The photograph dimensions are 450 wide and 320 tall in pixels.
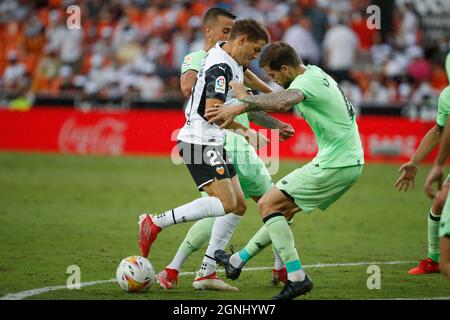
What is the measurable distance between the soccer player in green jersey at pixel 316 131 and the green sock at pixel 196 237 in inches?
35.8

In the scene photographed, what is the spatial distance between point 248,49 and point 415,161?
1794 millimetres

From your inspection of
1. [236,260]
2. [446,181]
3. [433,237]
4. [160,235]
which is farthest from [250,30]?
[160,235]

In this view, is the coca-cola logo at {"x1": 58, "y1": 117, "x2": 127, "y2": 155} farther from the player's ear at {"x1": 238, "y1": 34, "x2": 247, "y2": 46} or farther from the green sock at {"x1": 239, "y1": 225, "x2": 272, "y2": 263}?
the player's ear at {"x1": 238, "y1": 34, "x2": 247, "y2": 46}

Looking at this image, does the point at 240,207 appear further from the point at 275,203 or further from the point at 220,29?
the point at 220,29

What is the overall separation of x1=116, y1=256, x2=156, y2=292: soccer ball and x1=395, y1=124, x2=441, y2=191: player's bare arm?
2374 mm

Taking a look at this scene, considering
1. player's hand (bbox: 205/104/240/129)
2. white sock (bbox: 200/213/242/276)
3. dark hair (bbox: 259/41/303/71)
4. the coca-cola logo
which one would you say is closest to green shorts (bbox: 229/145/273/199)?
white sock (bbox: 200/213/242/276)

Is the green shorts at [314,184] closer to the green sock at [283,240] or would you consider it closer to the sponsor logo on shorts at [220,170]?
the green sock at [283,240]

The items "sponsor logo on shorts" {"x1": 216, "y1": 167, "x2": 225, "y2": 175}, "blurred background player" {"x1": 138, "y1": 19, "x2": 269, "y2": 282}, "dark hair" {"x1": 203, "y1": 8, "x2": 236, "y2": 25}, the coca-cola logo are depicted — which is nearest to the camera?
"blurred background player" {"x1": 138, "y1": 19, "x2": 269, "y2": 282}

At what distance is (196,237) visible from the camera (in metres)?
8.11

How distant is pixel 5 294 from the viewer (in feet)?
23.7

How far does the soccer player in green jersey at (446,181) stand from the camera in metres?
7.32

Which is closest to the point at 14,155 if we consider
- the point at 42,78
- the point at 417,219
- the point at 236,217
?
the point at 42,78

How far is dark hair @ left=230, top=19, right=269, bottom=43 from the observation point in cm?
764
